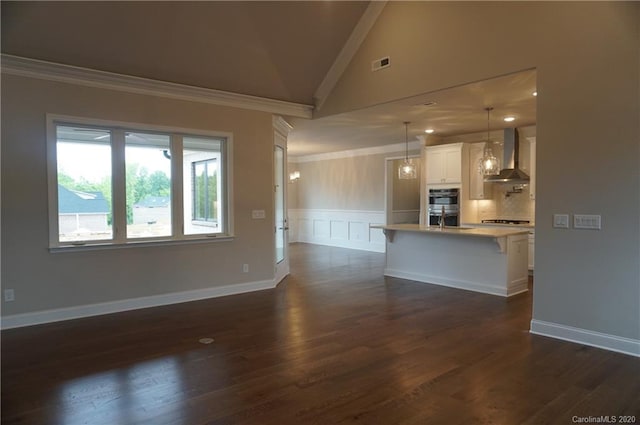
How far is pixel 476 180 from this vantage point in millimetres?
7898

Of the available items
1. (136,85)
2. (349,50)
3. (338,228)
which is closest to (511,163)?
(349,50)

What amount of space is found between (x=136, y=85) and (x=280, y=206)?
9.46ft

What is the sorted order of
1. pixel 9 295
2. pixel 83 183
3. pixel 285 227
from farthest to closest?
pixel 285 227, pixel 83 183, pixel 9 295

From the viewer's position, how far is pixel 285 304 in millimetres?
5145

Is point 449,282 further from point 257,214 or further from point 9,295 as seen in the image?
point 9,295

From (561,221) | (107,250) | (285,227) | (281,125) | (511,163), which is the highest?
(281,125)

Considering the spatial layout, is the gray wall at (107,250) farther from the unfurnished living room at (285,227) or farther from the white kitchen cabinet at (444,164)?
the white kitchen cabinet at (444,164)

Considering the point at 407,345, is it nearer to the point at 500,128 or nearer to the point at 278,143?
the point at 278,143

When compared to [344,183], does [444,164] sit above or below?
above

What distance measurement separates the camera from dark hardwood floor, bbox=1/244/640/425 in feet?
8.36

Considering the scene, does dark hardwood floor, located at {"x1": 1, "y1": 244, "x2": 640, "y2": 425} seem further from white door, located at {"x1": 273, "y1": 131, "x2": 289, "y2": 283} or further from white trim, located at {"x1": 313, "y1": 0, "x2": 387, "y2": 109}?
white trim, located at {"x1": 313, "y1": 0, "x2": 387, "y2": 109}

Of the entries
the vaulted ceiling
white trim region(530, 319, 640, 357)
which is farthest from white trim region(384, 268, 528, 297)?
the vaulted ceiling

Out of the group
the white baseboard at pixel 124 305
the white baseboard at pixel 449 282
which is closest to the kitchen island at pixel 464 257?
the white baseboard at pixel 449 282

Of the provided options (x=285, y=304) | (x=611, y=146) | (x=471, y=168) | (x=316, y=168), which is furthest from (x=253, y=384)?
(x=316, y=168)
